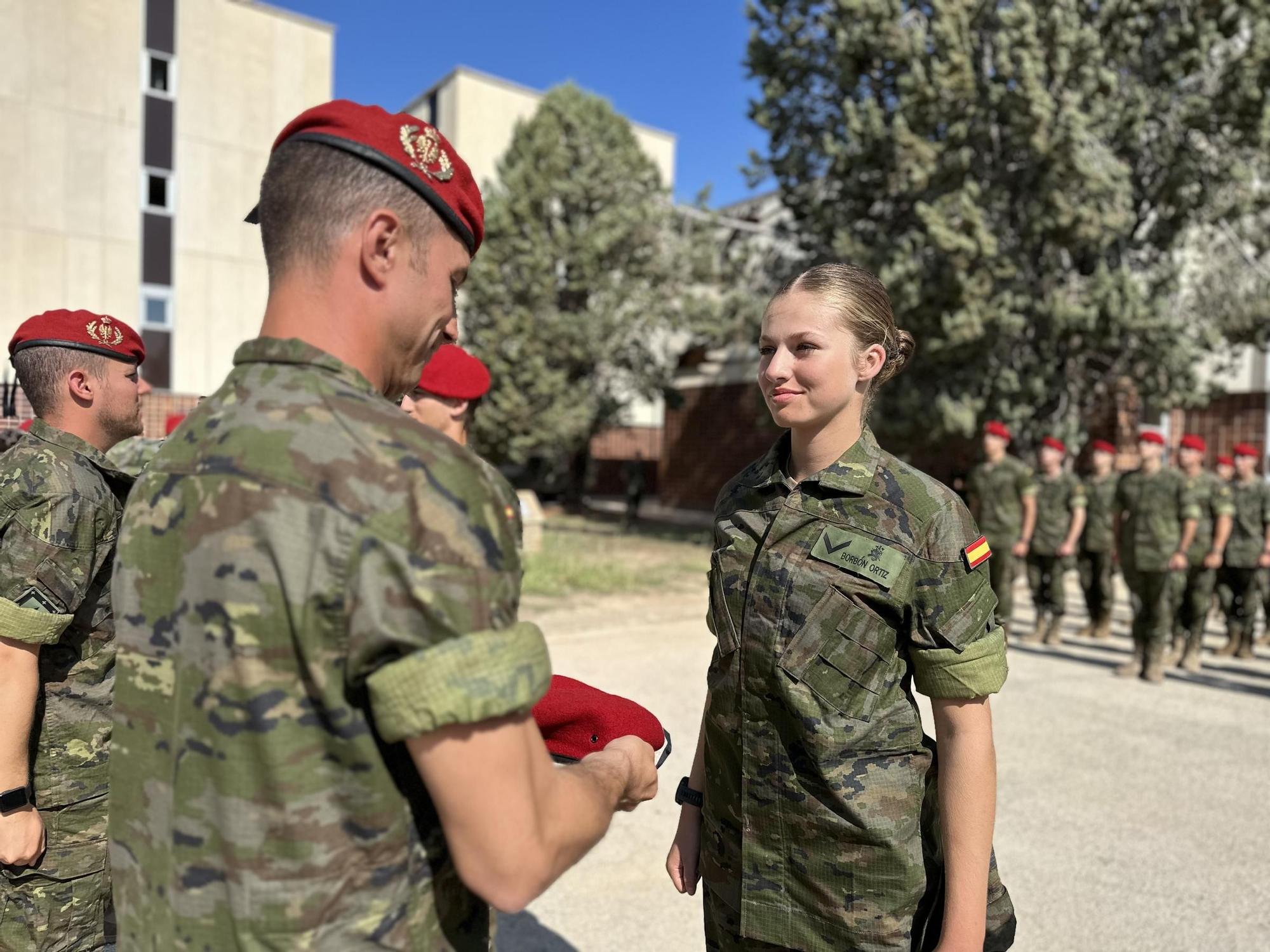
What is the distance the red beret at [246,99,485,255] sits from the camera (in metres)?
1.07

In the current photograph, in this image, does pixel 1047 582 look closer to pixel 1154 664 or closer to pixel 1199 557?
pixel 1199 557

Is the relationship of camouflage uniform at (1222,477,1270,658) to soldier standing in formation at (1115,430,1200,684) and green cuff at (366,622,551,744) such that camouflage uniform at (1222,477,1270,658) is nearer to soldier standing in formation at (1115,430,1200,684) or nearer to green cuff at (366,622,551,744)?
soldier standing in formation at (1115,430,1200,684)

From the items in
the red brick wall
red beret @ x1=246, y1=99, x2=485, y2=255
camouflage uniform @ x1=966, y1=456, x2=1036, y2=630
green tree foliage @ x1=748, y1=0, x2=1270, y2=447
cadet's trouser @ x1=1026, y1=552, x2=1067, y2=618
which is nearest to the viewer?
red beret @ x1=246, y1=99, x2=485, y2=255

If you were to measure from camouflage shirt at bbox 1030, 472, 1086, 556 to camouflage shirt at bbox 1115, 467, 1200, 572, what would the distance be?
78 centimetres

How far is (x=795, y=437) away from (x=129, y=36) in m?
22.6

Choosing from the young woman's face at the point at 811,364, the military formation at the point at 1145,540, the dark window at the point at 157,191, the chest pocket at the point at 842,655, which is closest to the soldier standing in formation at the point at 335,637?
the chest pocket at the point at 842,655

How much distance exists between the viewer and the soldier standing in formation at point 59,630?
1.95m

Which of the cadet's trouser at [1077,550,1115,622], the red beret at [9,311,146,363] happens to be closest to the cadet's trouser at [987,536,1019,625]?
the cadet's trouser at [1077,550,1115,622]

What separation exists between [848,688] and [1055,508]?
8606 mm

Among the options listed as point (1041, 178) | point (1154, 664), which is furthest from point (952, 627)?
point (1041, 178)

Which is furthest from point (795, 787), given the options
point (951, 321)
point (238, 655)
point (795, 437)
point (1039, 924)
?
point (951, 321)

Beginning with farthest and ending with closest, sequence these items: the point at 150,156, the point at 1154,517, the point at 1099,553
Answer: the point at 150,156 < the point at 1099,553 < the point at 1154,517

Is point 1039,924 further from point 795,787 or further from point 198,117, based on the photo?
point 198,117

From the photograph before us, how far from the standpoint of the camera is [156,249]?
64.5 feet
